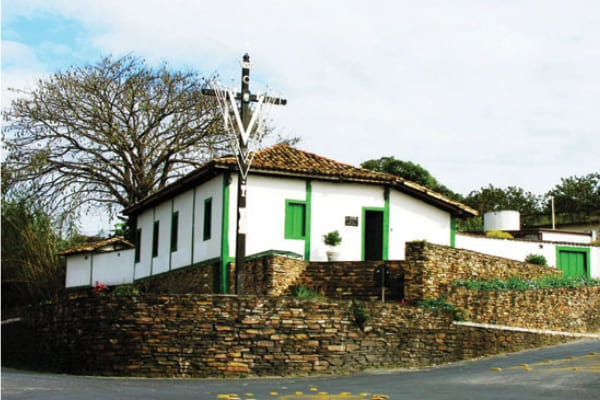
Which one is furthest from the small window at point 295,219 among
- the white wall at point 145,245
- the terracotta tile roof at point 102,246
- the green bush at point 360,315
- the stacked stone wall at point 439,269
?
the terracotta tile roof at point 102,246

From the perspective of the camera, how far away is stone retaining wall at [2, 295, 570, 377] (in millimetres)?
20578

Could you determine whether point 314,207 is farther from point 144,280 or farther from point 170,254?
point 144,280

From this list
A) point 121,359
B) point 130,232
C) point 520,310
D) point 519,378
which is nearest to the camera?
point 519,378

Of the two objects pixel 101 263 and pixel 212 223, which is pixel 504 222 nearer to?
pixel 101 263

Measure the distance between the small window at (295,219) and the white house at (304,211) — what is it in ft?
0.09

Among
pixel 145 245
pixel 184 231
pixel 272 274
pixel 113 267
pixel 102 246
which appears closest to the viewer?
pixel 272 274

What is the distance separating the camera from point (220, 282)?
26.2 meters

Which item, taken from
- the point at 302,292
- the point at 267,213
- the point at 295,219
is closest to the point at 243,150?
the point at 302,292

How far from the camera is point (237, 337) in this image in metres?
20.6

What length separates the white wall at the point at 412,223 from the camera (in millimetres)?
28703

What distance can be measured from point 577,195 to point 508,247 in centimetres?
2705

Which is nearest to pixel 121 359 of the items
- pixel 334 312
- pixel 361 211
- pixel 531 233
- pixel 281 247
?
pixel 334 312

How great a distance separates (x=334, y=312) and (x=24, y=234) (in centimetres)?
2211

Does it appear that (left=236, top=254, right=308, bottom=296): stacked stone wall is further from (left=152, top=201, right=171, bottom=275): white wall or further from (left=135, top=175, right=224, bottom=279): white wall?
(left=152, top=201, right=171, bottom=275): white wall
